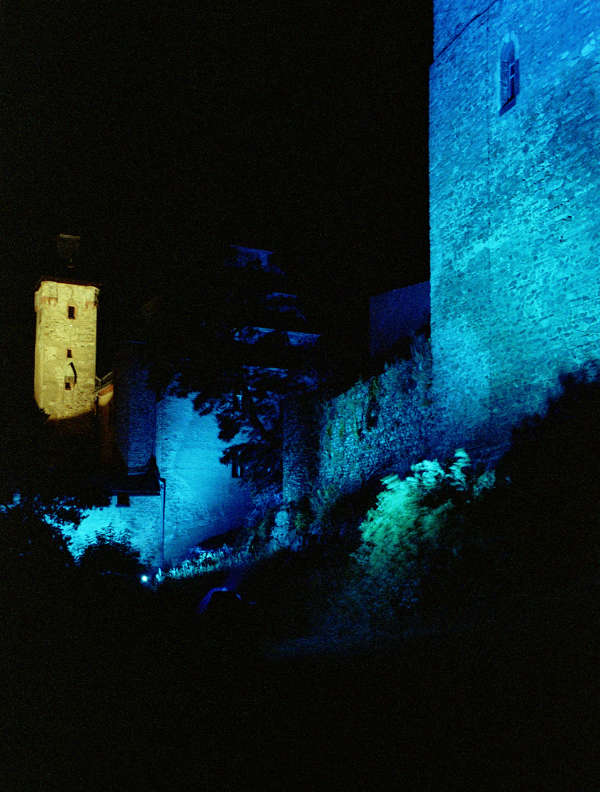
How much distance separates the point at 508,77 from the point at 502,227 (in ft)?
8.36

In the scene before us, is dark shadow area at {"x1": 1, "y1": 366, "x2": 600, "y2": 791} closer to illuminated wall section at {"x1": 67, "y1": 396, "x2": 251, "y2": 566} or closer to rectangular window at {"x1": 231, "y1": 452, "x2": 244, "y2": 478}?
illuminated wall section at {"x1": 67, "y1": 396, "x2": 251, "y2": 566}

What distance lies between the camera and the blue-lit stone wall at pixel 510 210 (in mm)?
11898

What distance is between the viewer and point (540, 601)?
31.6 ft

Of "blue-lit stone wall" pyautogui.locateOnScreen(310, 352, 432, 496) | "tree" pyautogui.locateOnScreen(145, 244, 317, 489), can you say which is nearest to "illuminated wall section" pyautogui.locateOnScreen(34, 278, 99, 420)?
"tree" pyautogui.locateOnScreen(145, 244, 317, 489)

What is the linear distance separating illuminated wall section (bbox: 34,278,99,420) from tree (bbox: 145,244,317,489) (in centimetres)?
1146

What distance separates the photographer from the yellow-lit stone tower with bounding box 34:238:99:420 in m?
42.2

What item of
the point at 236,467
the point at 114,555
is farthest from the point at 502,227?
the point at 236,467

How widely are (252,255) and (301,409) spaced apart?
12178mm

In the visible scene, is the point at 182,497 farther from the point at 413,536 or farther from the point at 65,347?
the point at 413,536

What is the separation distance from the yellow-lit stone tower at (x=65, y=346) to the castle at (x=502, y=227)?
89.3 feet

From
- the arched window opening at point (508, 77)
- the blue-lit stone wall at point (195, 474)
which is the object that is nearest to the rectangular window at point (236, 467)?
the blue-lit stone wall at point (195, 474)

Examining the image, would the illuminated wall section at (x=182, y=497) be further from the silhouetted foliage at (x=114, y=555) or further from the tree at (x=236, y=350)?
the silhouetted foliage at (x=114, y=555)

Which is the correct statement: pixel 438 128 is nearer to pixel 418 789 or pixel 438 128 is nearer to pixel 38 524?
pixel 38 524

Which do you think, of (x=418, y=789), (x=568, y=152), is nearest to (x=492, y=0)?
(x=568, y=152)
